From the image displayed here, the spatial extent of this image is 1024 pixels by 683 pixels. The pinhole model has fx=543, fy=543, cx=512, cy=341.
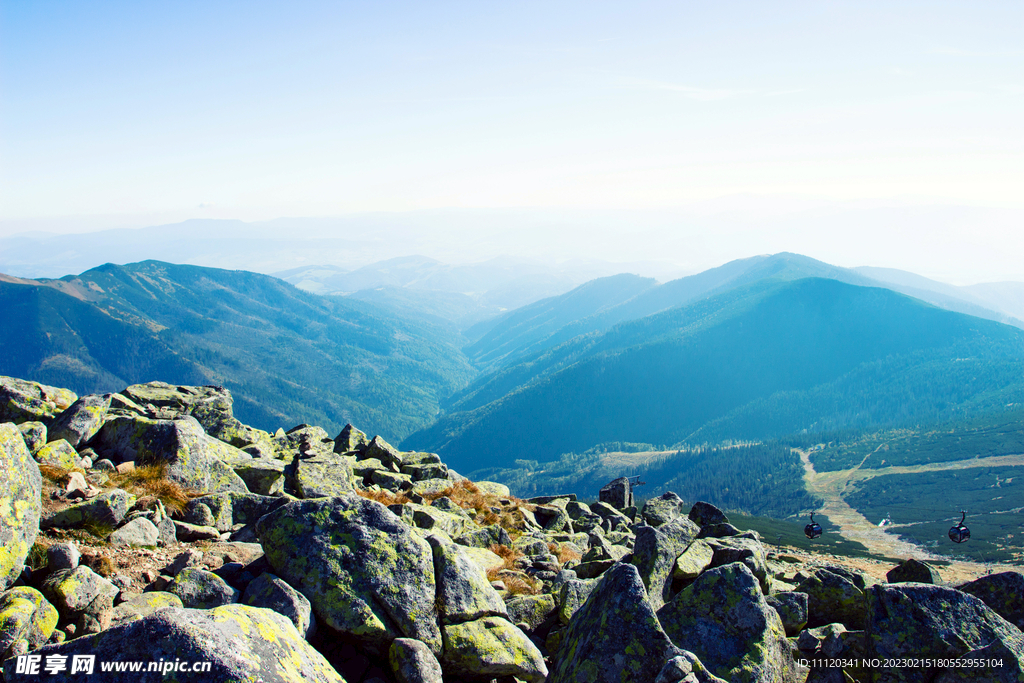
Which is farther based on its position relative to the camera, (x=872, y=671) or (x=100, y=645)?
(x=872, y=671)

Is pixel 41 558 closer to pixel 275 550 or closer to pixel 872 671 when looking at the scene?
pixel 275 550

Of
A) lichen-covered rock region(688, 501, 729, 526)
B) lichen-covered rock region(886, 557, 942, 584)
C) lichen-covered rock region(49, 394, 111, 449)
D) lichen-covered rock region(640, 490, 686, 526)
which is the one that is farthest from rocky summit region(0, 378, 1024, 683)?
lichen-covered rock region(688, 501, 729, 526)

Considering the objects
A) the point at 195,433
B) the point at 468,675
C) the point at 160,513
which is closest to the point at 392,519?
the point at 468,675

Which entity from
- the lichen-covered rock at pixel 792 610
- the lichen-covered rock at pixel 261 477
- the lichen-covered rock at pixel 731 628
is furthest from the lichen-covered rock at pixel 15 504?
the lichen-covered rock at pixel 792 610

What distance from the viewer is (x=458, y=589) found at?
42.0ft

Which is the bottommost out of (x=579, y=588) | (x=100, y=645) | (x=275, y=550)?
(x=579, y=588)

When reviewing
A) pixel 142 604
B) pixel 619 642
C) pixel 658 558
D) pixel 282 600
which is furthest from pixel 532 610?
pixel 142 604

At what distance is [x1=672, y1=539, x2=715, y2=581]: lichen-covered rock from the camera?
680 inches

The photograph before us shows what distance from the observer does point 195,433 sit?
19.0 m

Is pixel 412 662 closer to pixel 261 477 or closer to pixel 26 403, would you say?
pixel 261 477

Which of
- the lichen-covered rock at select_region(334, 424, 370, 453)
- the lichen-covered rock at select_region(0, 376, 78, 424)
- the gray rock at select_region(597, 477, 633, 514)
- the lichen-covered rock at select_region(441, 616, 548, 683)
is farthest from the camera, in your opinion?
the gray rock at select_region(597, 477, 633, 514)

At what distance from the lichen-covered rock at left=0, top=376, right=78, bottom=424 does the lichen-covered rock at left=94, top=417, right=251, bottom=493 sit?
268 cm

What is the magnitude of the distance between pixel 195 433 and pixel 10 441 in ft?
27.0

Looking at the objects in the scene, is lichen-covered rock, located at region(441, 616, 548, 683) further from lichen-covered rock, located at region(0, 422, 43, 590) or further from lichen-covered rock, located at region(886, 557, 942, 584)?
lichen-covered rock, located at region(886, 557, 942, 584)
